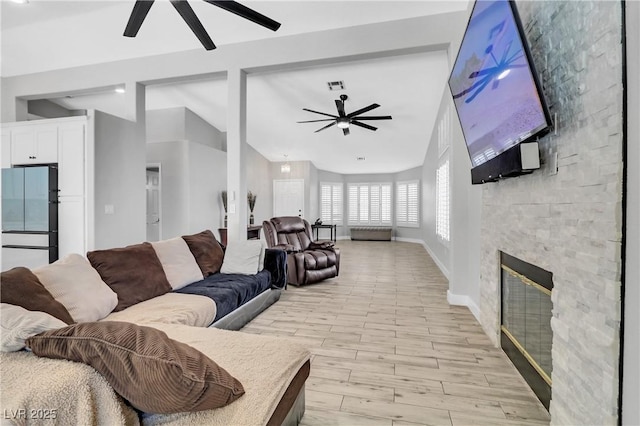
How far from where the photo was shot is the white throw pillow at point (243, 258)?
364 cm

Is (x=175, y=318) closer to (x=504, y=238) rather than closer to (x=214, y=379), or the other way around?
(x=214, y=379)

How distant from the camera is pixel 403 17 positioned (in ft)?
12.3

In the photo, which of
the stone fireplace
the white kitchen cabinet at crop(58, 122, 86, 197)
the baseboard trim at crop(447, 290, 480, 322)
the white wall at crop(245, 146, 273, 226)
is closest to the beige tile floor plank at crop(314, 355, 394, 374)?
the stone fireplace

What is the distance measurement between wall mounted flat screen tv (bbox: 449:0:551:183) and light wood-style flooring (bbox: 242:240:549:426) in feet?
4.71

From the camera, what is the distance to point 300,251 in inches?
198

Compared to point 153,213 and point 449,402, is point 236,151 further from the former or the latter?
point 153,213

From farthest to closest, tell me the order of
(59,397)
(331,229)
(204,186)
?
(331,229) → (204,186) → (59,397)

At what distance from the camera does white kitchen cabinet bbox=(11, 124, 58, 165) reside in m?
4.32

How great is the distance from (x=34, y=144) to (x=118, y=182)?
1.22 meters

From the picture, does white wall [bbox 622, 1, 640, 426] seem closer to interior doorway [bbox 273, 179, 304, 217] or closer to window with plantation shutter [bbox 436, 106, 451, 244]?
window with plantation shutter [bbox 436, 106, 451, 244]

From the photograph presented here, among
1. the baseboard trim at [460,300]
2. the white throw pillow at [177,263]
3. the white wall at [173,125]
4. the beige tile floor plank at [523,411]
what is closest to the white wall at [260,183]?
the white wall at [173,125]

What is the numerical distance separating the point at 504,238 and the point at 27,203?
592 cm

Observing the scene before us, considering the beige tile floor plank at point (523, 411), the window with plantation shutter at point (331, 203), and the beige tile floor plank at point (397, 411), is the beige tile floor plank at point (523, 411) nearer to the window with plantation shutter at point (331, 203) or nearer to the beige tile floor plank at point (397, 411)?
the beige tile floor plank at point (397, 411)

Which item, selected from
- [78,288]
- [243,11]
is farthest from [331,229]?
[78,288]
